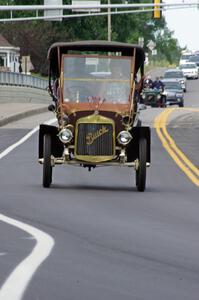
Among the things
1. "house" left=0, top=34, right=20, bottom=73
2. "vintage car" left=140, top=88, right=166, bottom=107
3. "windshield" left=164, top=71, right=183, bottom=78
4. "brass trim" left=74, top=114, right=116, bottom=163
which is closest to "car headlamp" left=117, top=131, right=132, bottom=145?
"brass trim" left=74, top=114, right=116, bottom=163

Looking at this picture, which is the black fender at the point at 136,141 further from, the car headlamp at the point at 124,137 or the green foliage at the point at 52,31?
the green foliage at the point at 52,31

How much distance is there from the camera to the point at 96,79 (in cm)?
1898

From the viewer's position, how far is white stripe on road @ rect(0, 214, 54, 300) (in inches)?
325

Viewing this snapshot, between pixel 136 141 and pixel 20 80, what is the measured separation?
4845cm

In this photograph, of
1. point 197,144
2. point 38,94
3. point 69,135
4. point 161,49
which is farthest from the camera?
point 161,49

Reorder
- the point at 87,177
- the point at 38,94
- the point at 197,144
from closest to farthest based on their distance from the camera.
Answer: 1. the point at 87,177
2. the point at 197,144
3. the point at 38,94

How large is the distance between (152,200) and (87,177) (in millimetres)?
4182

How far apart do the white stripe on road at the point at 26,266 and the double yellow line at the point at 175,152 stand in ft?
27.2

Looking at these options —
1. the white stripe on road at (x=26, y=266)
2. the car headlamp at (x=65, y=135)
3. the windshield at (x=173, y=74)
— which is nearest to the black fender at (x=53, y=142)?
the car headlamp at (x=65, y=135)

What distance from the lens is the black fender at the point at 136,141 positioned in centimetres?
1812

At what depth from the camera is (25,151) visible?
28.1m

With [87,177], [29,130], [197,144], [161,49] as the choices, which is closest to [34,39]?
[29,130]

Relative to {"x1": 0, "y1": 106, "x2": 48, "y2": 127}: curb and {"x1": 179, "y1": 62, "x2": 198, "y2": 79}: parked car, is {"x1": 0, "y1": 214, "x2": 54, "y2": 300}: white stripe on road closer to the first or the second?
{"x1": 0, "y1": 106, "x2": 48, "y2": 127}: curb

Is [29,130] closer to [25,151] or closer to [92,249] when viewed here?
[25,151]
